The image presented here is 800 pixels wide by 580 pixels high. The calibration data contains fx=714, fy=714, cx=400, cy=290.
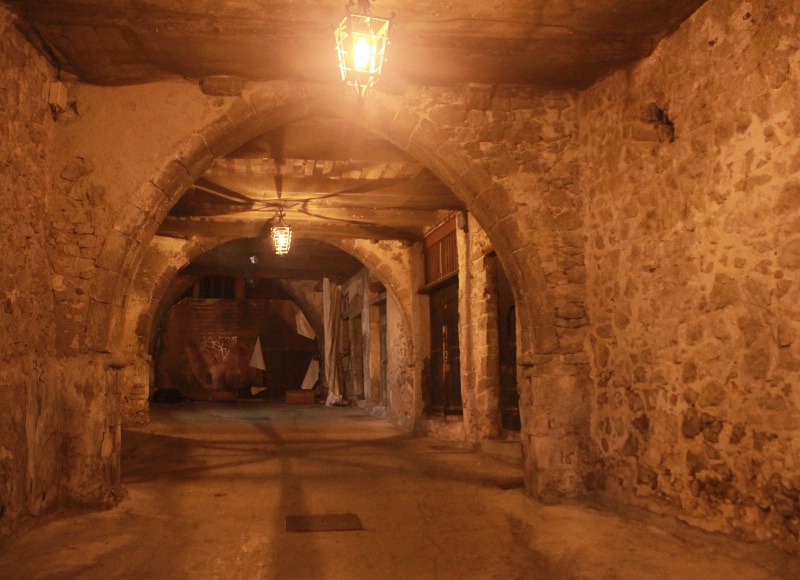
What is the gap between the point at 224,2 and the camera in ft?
12.2

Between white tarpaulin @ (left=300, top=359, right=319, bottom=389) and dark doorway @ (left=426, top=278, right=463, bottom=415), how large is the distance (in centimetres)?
791

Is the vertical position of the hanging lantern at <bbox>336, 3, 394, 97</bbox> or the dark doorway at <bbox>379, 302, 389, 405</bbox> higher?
the hanging lantern at <bbox>336, 3, 394, 97</bbox>

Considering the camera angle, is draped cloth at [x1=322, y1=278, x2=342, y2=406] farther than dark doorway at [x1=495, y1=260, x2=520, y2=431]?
Yes

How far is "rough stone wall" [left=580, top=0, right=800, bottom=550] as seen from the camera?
319cm

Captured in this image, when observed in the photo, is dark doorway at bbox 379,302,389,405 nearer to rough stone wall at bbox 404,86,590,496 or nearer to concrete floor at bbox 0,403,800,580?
concrete floor at bbox 0,403,800,580

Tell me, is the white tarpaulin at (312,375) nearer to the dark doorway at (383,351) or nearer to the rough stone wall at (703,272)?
the dark doorway at (383,351)

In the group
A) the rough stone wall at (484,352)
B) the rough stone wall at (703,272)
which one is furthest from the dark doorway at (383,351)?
the rough stone wall at (703,272)

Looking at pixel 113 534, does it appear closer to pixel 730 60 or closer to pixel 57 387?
pixel 57 387

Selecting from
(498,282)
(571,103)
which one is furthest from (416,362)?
(571,103)

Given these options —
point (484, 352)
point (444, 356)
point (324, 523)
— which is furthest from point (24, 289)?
point (444, 356)

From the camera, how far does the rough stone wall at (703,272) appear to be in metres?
3.19

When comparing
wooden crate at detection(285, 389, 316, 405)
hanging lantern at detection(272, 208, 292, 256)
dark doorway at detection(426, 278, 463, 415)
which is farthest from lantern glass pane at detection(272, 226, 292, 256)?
wooden crate at detection(285, 389, 316, 405)

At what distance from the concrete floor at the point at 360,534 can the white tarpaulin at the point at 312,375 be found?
409 inches

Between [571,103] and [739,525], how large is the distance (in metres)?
2.92
